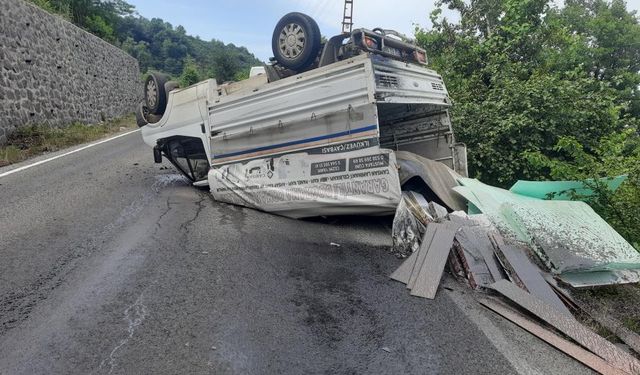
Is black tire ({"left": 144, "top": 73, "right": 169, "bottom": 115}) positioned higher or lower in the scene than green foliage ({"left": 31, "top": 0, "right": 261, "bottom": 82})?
lower

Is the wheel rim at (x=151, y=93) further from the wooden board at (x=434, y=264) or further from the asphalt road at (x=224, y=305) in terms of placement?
the wooden board at (x=434, y=264)

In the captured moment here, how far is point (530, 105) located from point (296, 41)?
15.0 feet

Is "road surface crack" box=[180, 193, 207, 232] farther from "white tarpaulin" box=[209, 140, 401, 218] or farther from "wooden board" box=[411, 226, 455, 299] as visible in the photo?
"wooden board" box=[411, 226, 455, 299]

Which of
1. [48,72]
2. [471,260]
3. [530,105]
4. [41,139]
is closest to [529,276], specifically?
[471,260]


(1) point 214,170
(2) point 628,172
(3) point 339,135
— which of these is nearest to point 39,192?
(1) point 214,170

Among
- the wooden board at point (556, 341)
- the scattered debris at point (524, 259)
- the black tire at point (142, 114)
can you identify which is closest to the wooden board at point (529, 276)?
the scattered debris at point (524, 259)

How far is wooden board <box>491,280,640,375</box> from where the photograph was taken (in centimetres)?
277

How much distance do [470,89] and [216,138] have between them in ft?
21.7

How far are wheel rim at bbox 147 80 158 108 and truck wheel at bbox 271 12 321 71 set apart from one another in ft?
8.69

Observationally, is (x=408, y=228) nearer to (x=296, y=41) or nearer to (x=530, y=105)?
(x=296, y=41)

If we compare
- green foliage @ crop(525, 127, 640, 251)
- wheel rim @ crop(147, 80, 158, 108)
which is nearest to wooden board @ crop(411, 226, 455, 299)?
green foliage @ crop(525, 127, 640, 251)

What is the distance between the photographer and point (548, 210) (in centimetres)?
439

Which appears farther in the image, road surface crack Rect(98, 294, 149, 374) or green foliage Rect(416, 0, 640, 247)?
green foliage Rect(416, 0, 640, 247)

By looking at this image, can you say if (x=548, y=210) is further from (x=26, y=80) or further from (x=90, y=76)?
(x=90, y=76)
